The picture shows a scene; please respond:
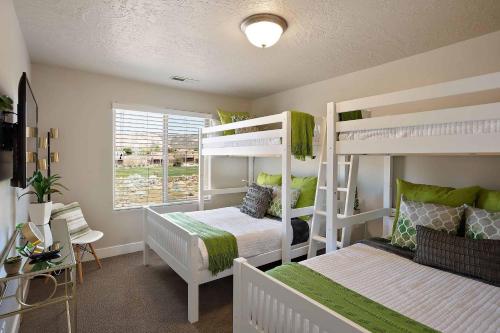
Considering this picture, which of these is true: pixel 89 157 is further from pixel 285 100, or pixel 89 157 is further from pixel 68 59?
pixel 285 100

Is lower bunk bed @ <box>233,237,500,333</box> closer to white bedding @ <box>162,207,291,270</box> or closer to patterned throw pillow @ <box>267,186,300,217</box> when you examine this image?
white bedding @ <box>162,207,291,270</box>

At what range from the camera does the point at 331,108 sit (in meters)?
2.05

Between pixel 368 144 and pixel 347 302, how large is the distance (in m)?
1.07

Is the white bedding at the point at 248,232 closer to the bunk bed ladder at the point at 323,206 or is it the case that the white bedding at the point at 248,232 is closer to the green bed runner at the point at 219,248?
the green bed runner at the point at 219,248

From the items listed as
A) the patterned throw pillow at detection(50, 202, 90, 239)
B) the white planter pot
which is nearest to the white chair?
the patterned throw pillow at detection(50, 202, 90, 239)

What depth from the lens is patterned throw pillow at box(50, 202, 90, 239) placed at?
2801 mm

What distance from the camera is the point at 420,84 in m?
2.60

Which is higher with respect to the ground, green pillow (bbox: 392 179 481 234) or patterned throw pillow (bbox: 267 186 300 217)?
green pillow (bbox: 392 179 481 234)

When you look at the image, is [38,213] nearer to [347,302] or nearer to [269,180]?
[347,302]

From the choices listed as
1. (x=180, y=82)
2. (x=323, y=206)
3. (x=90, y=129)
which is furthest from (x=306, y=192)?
(x=90, y=129)

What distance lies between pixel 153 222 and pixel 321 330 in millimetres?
2284

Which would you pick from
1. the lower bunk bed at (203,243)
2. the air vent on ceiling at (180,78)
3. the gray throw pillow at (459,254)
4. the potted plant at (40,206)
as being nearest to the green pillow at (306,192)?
the lower bunk bed at (203,243)

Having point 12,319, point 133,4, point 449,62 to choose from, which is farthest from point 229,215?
point 449,62

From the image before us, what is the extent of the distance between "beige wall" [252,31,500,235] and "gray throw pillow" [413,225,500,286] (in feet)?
2.91
